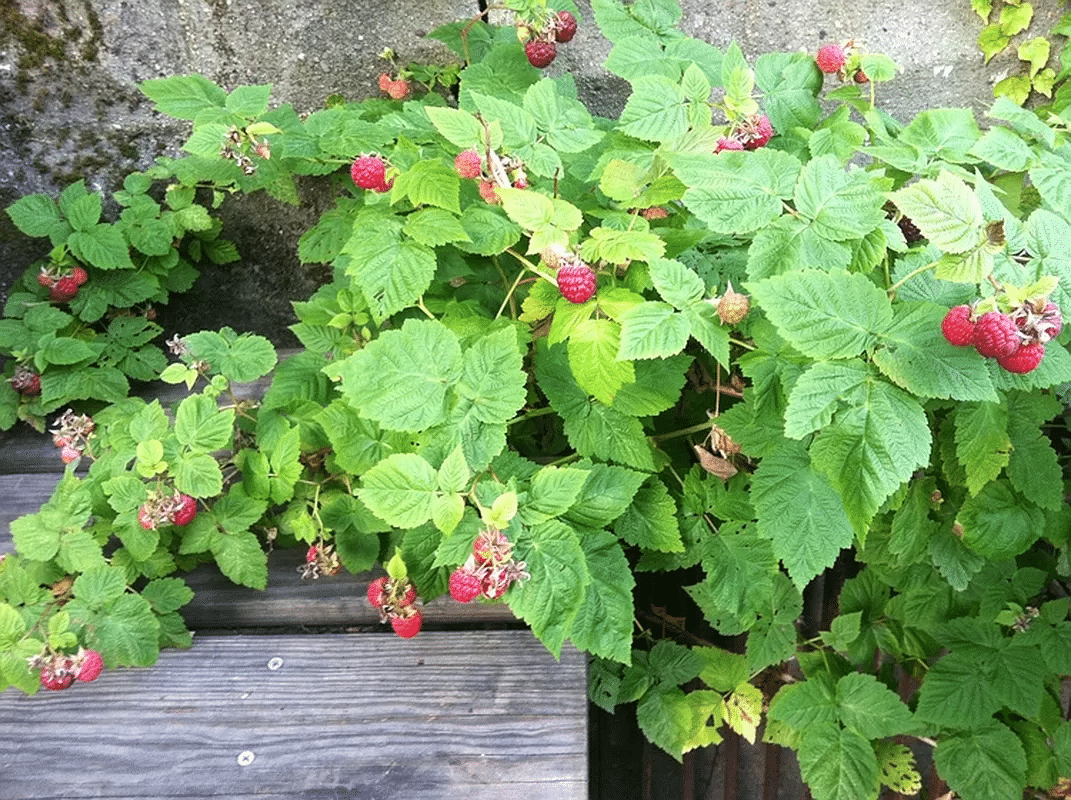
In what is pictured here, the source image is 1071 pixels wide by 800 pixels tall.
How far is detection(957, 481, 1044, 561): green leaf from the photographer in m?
1.20

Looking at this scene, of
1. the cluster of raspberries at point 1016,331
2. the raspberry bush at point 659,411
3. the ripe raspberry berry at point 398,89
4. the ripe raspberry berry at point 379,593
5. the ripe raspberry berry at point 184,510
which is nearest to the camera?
the cluster of raspberries at point 1016,331

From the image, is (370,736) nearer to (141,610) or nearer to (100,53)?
(141,610)

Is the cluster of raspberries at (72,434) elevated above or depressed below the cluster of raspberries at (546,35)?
below

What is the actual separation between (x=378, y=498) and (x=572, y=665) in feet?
1.40

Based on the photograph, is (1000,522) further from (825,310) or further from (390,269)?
(390,269)

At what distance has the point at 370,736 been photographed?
42.2 inches

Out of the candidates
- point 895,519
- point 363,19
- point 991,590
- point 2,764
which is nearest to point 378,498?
point 2,764

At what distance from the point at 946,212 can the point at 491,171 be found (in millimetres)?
593

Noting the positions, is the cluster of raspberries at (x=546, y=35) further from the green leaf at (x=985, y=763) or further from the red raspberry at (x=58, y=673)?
the green leaf at (x=985, y=763)

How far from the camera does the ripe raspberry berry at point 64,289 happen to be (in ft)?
5.49

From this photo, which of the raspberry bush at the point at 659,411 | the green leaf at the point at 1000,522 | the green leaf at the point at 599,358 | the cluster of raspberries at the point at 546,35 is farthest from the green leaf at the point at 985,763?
the cluster of raspberries at the point at 546,35

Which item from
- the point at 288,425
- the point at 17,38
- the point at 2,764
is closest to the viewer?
the point at 2,764

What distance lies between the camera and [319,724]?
42.8 inches

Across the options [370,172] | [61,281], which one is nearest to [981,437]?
[370,172]
